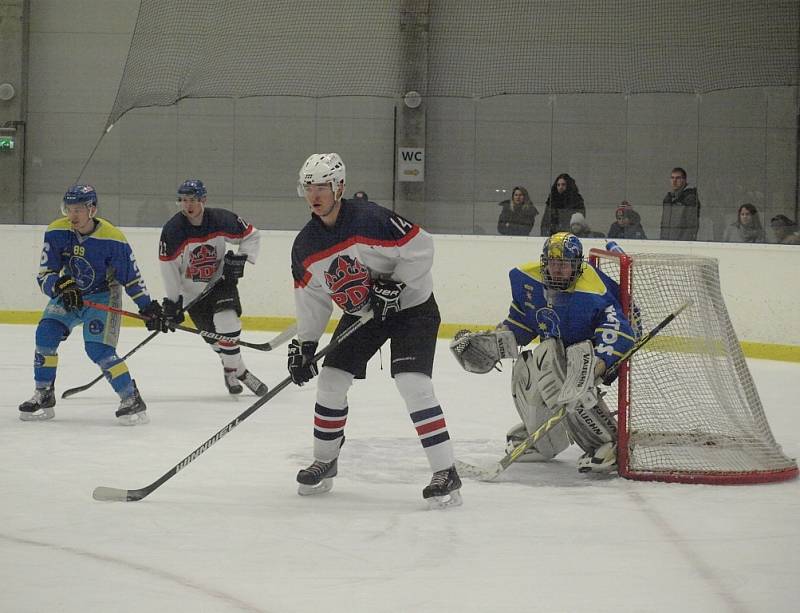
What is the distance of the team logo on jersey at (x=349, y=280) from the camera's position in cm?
328

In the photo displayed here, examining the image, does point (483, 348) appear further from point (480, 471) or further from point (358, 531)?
point (358, 531)

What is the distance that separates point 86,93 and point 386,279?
783 centimetres

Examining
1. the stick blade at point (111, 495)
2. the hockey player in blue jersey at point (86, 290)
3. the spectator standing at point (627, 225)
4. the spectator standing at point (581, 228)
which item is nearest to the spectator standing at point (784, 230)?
the spectator standing at point (627, 225)

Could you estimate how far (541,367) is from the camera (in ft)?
12.5

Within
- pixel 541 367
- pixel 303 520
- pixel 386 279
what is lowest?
pixel 303 520

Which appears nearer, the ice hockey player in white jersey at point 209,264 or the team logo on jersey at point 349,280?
the team logo on jersey at point 349,280

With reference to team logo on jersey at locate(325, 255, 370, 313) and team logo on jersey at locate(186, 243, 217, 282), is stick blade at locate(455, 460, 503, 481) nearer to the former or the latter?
team logo on jersey at locate(325, 255, 370, 313)

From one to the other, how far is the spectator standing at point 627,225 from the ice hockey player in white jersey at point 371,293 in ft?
14.7

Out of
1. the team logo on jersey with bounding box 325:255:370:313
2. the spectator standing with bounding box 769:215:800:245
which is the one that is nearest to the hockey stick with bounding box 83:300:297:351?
the team logo on jersey with bounding box 325:255:370:313

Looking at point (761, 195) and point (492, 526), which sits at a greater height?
point (761, 195)

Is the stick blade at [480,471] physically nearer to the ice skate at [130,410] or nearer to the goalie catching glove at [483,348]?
the goalie catching glove at [483,348]

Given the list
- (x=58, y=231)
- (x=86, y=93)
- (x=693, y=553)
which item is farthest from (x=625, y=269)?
(x=86, y=93)

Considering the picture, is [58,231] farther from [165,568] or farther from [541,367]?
[165,568]

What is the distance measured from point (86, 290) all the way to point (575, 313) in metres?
1.96
